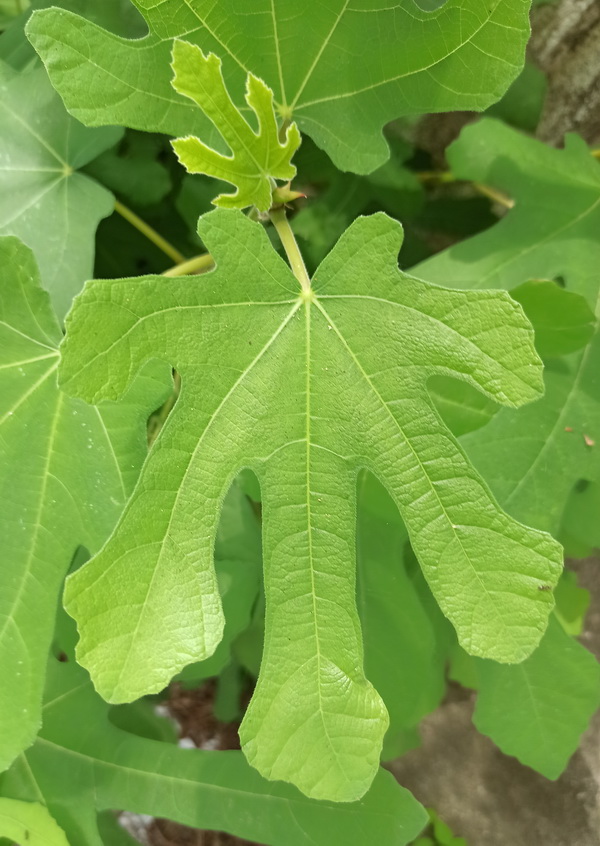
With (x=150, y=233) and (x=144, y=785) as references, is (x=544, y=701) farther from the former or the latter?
(x=150, y=233)

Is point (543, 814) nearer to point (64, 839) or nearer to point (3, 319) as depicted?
point (64, 839)

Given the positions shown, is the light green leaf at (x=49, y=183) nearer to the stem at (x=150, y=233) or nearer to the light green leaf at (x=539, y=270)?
the stem at (x=150, y=233)

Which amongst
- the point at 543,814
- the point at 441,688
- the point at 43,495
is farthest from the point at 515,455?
the point at 543,814

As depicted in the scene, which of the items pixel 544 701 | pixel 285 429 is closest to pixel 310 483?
pixel 285 429

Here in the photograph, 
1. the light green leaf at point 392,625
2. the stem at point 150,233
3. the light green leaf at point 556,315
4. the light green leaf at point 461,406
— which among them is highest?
the light green leaf at point 556,315

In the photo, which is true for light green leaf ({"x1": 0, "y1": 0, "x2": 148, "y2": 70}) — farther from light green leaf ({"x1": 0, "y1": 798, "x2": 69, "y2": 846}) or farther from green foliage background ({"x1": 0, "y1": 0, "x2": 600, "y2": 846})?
light green leaf ({"x1": 0, "y1": 798, "x2": 69, "y2": 846})

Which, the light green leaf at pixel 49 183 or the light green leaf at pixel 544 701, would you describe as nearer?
the light green leaf at pixel 49 183

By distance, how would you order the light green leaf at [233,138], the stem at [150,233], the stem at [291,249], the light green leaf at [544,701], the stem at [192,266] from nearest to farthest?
the light green leaf at [233,138], the stem at [291,249], the stem at [192,266], the light green leaf at [544,701], the stem at [150,233]

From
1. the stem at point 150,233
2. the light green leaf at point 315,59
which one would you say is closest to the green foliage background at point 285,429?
the light green leaf at point 315,59
